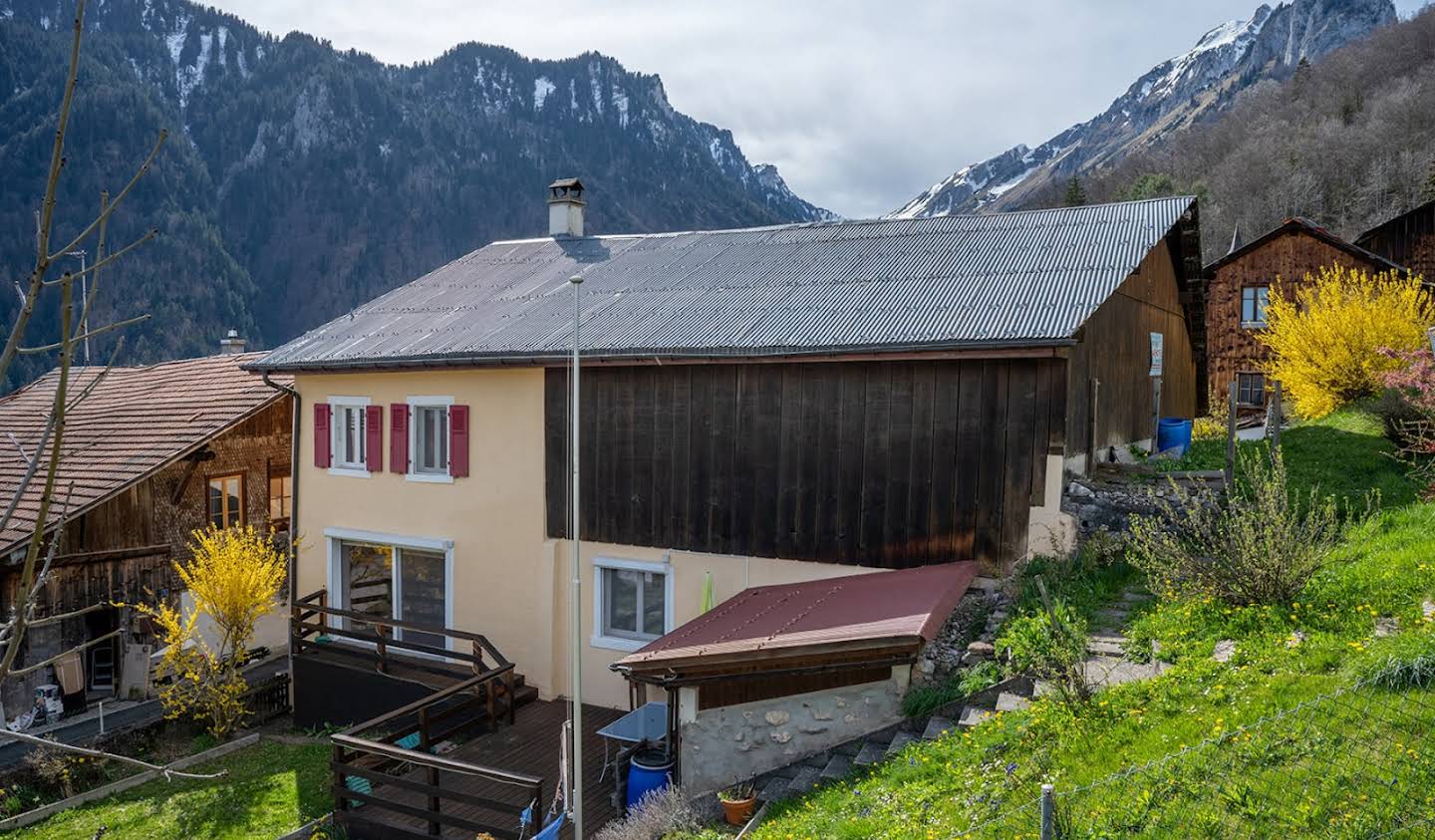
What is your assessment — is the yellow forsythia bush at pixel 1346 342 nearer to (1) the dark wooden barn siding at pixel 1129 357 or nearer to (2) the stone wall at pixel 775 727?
(1) the dark wooden barn siding at pixel 1129 357

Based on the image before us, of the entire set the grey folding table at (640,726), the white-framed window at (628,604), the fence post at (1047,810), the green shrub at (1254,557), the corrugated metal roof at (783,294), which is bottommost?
the grey folding table at (640,726)

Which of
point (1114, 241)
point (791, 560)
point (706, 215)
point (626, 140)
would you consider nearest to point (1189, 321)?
point (1114, 241)

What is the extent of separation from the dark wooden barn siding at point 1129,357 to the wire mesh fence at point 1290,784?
4820 millimetres

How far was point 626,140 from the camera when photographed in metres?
140

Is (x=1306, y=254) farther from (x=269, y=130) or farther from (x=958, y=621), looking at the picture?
(x=269, y=130)

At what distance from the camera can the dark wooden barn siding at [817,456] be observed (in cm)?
1061

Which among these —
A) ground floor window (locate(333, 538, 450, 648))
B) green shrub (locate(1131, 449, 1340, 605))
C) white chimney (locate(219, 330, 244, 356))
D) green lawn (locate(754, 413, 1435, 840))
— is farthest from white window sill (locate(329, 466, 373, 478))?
white chimney (locate(219, 330, 244, 356))

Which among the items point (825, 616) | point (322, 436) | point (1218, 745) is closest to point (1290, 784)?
point (1218, 745)

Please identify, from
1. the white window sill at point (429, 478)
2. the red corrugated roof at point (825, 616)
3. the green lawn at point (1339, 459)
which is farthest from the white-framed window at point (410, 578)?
the green lawn at point (1339, 459)

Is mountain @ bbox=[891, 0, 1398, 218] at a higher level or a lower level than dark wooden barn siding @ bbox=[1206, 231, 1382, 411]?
higher

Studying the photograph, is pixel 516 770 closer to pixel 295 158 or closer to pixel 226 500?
pixel 226 500

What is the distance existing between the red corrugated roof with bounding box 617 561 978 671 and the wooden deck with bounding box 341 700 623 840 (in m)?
1.88

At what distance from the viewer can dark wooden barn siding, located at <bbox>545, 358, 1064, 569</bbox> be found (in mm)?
10609

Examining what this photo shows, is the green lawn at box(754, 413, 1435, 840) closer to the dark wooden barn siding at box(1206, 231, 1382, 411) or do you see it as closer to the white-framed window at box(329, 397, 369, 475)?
the white-framed window at box(329, 397, 369, 475)
